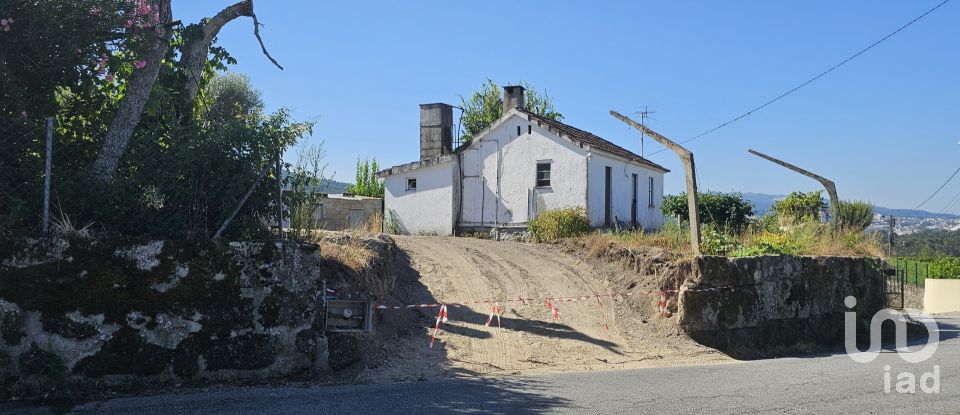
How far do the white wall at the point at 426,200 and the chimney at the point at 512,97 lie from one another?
3675mm

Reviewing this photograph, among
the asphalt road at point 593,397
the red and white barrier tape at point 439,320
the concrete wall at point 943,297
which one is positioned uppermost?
the red and white barrier tape at point 439,320

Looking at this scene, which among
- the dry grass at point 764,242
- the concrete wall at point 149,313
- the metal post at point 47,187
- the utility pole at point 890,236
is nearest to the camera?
the concrete wall at point 149,313

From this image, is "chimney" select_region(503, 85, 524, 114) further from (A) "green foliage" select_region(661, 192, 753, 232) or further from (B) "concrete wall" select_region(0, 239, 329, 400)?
(B) "concrete wall" select_region(0, 239, 329, 400)

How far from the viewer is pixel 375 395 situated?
770cm

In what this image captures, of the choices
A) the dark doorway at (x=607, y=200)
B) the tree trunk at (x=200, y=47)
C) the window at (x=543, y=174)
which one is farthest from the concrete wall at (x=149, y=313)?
the dark doorway at (x=607, y=200)

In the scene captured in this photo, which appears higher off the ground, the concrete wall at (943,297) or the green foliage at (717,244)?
the green foliage at (717,244)

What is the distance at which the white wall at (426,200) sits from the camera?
26109mm

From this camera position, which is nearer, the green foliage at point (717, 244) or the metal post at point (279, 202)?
the metal post at point (279, 202)

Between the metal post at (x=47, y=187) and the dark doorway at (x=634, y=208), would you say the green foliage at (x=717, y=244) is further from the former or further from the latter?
the metal post at (x=47, y=187)

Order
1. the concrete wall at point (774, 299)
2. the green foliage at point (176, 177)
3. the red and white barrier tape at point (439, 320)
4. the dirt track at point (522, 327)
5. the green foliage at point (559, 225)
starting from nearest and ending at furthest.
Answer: the green foliage at point (176, 177)
the dirt track at point (522, 327)
the red and white barrier tape at point (439, 320)
the concrete wall at point (774, 299)
the green foliage at point (559, 225)

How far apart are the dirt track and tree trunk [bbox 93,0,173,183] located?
3739 millimetres

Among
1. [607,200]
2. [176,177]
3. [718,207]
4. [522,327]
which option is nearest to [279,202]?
[176,177]

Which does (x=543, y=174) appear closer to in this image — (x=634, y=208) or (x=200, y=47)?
(x=634, y=208)

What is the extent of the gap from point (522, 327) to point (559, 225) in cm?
1005
